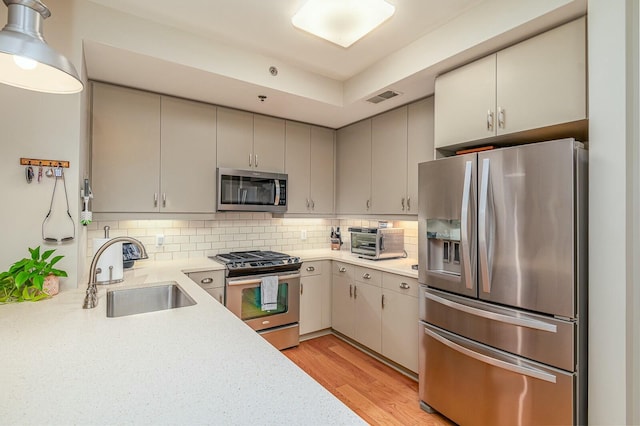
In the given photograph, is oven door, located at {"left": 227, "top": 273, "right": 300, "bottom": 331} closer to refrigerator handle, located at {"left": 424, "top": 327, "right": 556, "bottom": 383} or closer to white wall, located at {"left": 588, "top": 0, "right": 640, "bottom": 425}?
refrigerator handle, located at {"left": 424, "top": 327, "right": 556, "bottom": 383}

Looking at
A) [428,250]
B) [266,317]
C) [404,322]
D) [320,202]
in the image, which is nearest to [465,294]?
[428,250]

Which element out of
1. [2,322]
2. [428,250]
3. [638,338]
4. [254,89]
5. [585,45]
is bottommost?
[638,338]

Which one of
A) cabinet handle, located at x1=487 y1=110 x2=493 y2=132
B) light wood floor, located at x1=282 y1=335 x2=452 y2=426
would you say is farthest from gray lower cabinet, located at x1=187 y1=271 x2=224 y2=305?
cabinet handle, located at x1=487 y1=110 x2=493 y2=132

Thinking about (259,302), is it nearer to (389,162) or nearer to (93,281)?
(93,281)

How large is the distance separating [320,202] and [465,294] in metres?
2.09

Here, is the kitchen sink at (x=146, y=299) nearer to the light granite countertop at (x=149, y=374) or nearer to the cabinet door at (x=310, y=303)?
the light granite countertop at (x=149, y=374)

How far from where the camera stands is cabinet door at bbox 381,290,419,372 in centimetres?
253

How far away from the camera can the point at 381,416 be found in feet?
7.05

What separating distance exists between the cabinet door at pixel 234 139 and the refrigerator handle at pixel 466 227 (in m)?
2.09

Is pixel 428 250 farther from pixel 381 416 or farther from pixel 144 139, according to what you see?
pixel 144 139

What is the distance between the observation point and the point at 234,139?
124 inches

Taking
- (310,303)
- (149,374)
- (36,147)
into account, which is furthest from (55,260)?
(310,303)

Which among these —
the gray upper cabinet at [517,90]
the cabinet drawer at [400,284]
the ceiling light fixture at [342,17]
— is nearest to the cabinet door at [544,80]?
the gray upper cabinet at [517,90]

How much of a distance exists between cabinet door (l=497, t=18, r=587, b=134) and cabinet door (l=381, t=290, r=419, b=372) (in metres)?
1.44
